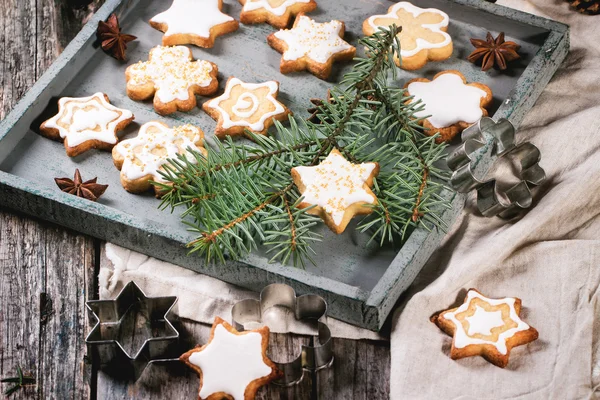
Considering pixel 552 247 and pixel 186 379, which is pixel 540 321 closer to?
pixel 552 247

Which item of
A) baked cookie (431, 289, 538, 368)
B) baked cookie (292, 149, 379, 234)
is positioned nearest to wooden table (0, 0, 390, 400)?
baked cookie (431, 289, 538, 368)

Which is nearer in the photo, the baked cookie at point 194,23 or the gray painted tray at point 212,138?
the gray painted tray at point 212,138

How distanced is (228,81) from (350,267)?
669 mm

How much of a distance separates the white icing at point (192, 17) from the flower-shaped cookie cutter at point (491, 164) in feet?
2.73

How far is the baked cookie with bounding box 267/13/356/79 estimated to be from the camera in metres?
2.85

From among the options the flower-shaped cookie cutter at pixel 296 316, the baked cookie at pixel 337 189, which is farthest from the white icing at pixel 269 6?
the flower-shaped cookie cutter at pixel 296 316

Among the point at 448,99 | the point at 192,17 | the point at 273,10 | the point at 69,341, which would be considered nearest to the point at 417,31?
the point at 448,99

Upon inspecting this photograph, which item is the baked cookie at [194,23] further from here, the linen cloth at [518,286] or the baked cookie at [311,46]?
the linen cloth at [518,286]

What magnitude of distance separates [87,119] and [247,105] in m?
0.42

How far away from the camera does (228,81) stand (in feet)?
9.24

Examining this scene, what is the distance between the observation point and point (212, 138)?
276 centimetres

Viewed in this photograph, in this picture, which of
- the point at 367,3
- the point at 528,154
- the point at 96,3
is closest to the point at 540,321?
the point at 528,154

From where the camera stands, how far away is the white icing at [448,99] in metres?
2.70

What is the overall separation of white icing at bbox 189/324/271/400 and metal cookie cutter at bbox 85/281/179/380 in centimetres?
9
